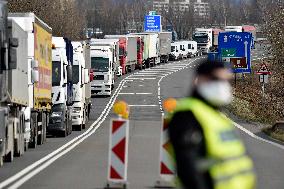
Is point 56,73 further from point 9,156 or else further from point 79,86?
point 9,156

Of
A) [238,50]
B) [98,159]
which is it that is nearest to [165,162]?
[98,159]

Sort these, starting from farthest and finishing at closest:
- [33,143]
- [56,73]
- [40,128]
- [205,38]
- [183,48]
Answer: [205,38]
[183,48]
[56,73]
[40,128]
[33,143]

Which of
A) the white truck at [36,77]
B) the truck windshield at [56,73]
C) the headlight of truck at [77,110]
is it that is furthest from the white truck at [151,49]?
the white truck at [36,77]

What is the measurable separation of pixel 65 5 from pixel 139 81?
36178 mm

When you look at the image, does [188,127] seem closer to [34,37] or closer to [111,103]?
[34,37]

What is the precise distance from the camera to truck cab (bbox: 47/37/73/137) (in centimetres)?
3108

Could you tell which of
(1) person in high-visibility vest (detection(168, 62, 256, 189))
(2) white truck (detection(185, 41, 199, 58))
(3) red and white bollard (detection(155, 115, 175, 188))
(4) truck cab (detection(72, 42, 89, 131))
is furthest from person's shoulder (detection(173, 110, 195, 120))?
(2) white truck (detection(185, 41, 199, 58))

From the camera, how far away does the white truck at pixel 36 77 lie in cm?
2539

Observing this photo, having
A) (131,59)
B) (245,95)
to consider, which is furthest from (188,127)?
(131,59)

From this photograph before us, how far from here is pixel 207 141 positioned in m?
6.66

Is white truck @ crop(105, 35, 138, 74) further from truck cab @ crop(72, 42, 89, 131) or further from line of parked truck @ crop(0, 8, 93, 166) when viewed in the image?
truck cab @ crop(72, 42, 89, 131)

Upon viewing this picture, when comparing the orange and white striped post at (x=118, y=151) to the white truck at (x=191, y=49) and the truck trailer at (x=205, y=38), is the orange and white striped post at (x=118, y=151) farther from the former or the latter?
the truck trailer at (x=205, y=38)

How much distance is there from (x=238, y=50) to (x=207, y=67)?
149ft

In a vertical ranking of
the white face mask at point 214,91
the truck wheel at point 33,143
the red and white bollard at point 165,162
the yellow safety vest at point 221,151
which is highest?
the white face mask at point 214,91
